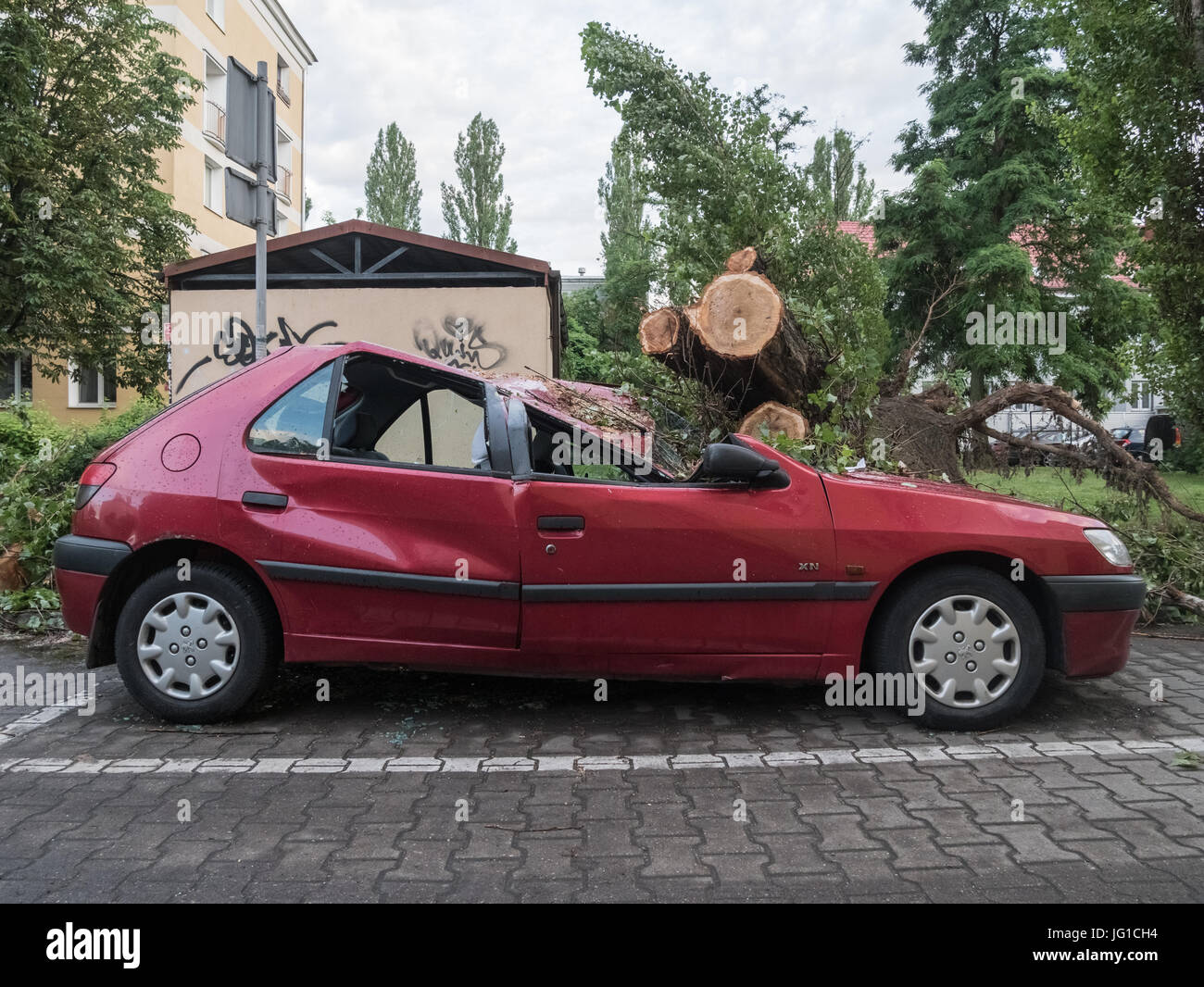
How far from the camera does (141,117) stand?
18.5m

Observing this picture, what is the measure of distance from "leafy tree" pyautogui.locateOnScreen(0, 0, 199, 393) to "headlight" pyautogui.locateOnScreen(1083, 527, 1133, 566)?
17507 millimetres

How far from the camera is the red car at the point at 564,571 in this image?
12.8 feet

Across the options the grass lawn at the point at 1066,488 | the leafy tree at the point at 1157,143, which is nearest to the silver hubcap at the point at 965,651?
the grass lawn at the point at 1066,488

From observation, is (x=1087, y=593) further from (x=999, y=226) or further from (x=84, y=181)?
(x=999, y=226)

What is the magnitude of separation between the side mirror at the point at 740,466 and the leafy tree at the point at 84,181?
54.1ft

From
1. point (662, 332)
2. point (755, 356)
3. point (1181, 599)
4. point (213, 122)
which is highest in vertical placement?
point (213, 122)

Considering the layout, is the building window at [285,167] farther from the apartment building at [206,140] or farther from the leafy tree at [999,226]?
the leafy tree at [999,226]

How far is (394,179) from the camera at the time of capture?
46.3 meters

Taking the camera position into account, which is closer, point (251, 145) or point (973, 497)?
point (973, 497)

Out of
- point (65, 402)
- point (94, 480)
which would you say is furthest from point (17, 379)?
point (94, 480)

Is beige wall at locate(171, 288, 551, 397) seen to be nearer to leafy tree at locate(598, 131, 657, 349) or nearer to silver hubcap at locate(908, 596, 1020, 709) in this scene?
leafy tree at locate(598, 131, 657, 349)

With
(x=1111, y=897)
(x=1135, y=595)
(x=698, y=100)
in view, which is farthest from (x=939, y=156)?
(x=1111, y=897)

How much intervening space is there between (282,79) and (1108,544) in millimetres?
39486
